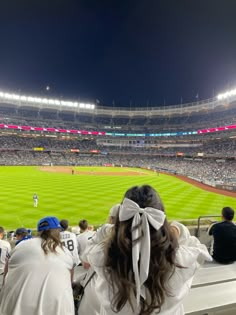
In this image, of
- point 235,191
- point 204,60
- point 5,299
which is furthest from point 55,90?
point 5,299

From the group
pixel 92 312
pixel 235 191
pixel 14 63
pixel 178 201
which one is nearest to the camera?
pixel 92 312

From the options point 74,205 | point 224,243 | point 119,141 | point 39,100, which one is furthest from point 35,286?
point 39,100

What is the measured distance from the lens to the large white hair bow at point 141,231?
1664 mm

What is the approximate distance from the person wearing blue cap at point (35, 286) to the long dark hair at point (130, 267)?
1178 millimetres

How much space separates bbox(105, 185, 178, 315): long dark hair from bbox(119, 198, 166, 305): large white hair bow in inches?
2.5

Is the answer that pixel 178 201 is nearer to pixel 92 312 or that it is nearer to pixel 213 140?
pixel 92 312

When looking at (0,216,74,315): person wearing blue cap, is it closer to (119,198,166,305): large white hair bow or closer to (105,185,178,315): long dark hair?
(105,185,178,315): long dark hair

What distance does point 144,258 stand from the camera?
168 centimetres

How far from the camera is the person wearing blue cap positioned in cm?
260

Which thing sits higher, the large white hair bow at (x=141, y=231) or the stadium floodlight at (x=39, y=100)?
the stadium floodlight at (x=39, y=100)

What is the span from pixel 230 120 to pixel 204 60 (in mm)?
19436

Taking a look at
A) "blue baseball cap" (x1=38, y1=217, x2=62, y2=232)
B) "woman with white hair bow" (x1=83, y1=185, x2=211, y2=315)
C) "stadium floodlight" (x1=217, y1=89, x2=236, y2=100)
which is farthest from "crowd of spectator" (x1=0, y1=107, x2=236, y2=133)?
"woman with white hair bow" (x1=83, y1=185, x2=211, y2=315)

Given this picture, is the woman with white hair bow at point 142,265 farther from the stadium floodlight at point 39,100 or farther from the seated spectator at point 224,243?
the stadium floodlight at point 39,100

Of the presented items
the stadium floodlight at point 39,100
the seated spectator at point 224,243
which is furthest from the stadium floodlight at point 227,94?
the seated spectator at point 224,243
